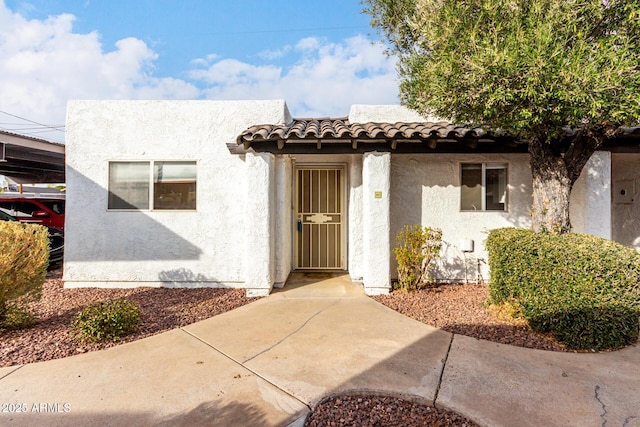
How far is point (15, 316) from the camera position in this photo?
4.53 metres

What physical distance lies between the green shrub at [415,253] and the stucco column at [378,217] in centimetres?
33

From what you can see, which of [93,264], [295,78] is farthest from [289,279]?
[295,78]

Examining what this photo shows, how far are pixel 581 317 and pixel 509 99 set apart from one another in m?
3.10

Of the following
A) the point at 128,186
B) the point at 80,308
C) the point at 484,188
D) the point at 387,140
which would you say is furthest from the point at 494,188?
the point at 80,308

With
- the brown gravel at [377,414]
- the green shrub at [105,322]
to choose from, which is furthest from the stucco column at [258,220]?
the brown gravel at [377,414]

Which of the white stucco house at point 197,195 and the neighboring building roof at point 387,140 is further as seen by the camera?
the white stucco house at point 197,195

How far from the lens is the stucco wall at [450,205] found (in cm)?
678

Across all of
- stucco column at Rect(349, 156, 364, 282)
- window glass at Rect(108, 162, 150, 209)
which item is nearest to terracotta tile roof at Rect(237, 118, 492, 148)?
stucco column at Rect(349, 156, 364, 282)

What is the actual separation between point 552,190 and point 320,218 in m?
5.07

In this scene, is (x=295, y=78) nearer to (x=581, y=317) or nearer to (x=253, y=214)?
(x=253, y=214)

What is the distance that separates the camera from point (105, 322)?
4.25m

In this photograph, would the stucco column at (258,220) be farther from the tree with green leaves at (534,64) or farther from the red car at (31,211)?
the red car at (31,211)

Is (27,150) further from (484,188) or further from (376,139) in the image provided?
(484,188)

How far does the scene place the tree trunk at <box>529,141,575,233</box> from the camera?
517 cm
